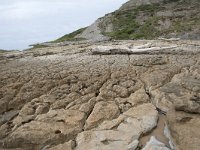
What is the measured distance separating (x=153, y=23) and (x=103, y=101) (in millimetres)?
30254

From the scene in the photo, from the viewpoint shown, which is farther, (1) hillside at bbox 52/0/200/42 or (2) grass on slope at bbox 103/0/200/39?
(2) grass on slope at bbox 103/0/200/39

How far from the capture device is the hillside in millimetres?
33688

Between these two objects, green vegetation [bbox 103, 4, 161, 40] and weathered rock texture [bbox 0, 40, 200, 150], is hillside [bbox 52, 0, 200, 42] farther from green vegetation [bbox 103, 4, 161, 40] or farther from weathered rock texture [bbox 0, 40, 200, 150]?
weathered rock texture [bbox 0, 40, 200, 150]

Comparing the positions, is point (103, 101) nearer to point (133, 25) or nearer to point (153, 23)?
point (153, 23)

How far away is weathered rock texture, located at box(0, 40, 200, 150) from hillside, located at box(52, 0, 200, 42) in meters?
17.9

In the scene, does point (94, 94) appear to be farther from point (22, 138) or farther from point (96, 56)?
point (96, 56)

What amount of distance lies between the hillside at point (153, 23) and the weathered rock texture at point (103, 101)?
705 inches

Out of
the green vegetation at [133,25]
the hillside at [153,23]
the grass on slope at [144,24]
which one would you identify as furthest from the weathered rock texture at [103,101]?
the green vegetation at [133,25]

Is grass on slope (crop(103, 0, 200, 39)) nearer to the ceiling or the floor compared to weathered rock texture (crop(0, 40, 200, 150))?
nearer to the floor

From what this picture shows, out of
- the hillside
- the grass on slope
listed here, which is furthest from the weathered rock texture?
the grass on slope

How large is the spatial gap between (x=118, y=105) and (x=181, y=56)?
4267mm

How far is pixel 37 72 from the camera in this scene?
38.5ft

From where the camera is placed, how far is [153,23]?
128ft

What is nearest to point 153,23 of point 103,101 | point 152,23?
point 152,23
